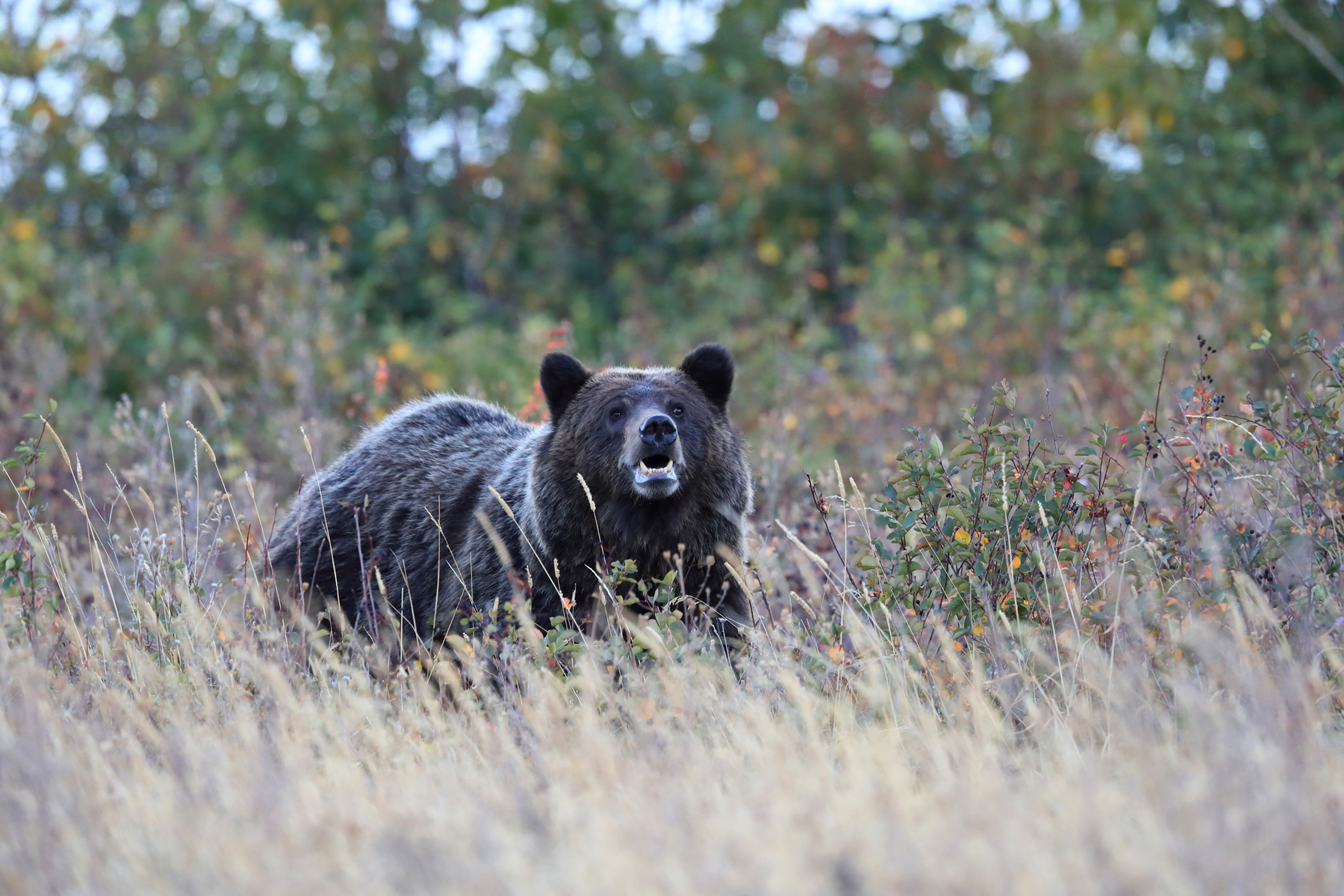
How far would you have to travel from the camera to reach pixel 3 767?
3514mm

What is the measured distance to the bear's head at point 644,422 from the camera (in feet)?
18.4

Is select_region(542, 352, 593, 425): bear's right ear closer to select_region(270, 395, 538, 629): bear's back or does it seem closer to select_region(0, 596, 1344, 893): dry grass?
select_region(270, 395, 538, 629): bear's back

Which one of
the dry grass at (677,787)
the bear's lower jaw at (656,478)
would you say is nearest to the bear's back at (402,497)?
the bear's lower jaw at (656,478)

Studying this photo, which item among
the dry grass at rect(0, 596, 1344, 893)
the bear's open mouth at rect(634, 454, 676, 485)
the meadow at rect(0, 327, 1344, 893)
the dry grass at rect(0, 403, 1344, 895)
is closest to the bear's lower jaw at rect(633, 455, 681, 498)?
the bear's open mouth at rect(634, 454, 676, 485)

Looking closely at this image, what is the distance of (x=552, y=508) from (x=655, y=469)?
1.87ft

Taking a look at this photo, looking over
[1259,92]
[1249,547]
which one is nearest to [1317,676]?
[1249,547]

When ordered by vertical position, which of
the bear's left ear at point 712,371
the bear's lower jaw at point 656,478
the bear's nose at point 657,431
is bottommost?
the bear's lower jaw at point 656,478

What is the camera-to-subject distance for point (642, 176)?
1744 cm

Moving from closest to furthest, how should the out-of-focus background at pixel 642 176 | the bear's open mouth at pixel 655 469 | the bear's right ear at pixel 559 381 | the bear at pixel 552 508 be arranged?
1. the bear's open mouth at pixel 655 469
2. the bear at pixel 552 508
3. the bear's right ear at pixel 559 381
4. the out-of-focus background at pixel 642 176

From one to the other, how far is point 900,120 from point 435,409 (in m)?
11.0

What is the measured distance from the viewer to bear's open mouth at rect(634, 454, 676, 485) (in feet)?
18.2

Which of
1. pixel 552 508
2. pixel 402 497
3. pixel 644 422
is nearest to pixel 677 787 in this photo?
pixel 644 422

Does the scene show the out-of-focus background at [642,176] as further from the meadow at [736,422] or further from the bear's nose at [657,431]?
the bear's nose at [657,431]

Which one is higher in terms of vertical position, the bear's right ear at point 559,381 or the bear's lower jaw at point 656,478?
the bear's right ear at point 559,381
